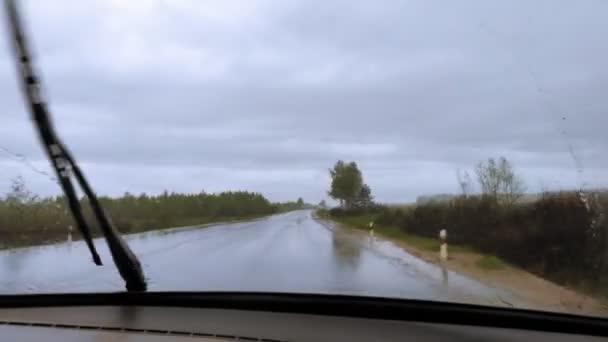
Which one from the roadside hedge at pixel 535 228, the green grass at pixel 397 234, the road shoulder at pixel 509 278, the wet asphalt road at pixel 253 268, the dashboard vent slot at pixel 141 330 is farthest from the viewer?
the green grass at pixel 397 234

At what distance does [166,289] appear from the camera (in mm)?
4289

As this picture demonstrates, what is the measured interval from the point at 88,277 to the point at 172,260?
6.45 ft

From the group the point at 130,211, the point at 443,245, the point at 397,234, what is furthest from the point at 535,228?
the point at 130,211

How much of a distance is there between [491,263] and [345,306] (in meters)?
2.86

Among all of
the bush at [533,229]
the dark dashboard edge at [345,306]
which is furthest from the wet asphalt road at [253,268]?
the bush at [533,229]

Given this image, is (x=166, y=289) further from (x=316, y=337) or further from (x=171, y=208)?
(x=171, y=208)

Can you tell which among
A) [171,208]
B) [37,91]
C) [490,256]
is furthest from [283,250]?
[37,91]

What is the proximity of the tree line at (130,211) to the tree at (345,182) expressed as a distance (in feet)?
2.54

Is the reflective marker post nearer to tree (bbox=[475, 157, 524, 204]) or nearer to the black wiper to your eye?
tree (bbox=[475, 157, 524, 204])

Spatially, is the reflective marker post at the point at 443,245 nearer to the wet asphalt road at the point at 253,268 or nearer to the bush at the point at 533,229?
the bush at the point at 533,229

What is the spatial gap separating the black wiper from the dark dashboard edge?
214 mm

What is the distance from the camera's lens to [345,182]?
5.64m

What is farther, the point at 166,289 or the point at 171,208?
the point at 171,208

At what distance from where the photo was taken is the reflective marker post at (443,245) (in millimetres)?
6533
